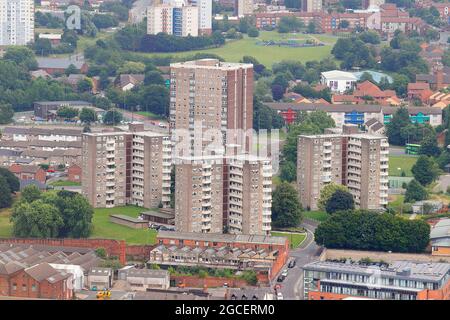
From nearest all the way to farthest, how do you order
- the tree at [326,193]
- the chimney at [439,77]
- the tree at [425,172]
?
the tree at [326,193], the tree at [425,172], the chimney at [439,77]

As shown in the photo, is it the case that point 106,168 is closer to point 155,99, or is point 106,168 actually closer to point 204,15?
point 155,99

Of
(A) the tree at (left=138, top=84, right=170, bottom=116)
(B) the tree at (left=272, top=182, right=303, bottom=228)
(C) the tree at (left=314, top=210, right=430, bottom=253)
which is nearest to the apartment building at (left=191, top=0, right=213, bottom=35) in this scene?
(A) the tree at (left=138, top=84, right=170, bottom=116)

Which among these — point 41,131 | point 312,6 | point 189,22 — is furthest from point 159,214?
point 312,6

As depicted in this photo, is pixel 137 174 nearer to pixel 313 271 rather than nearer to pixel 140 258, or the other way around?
pixel 140 258

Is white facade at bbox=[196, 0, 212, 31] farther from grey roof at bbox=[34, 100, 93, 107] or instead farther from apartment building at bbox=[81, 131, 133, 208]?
apartment building at bbox=[81, 131, 133, 208]

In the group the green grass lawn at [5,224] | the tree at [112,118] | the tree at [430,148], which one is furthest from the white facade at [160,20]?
the green grass lawn at [5,224]

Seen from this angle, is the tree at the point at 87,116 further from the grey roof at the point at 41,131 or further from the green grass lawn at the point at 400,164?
the green grass lawn at the point at 400,164
